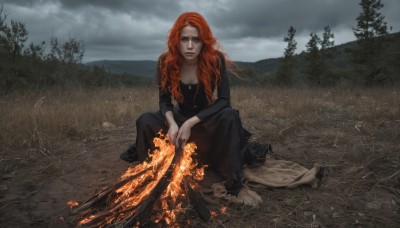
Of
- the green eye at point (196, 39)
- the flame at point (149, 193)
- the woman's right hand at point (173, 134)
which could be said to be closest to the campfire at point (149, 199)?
the flame at point (149, 193)

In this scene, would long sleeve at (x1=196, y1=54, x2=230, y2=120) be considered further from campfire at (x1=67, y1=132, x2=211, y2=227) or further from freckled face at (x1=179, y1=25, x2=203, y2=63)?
campfire at (x1=67, y1=132, x2=211, y2=227)

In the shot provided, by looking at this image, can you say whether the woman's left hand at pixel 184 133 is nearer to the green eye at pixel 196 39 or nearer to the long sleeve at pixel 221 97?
the long sleeve at pixel 221 97

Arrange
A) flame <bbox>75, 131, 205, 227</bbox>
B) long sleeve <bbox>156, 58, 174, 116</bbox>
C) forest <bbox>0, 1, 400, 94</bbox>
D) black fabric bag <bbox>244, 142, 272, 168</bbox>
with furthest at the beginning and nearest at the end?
forest <bbox>0, 1, 400, 94</bbox>
black fabric bag <bbox>244, 142, 272, 168</bbox>
long sleeve <bbox>156, 58, 174, 116</bbox>
flame <bbox>75, 131, 205, 227</bbox>

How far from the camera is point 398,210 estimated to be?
101 inches

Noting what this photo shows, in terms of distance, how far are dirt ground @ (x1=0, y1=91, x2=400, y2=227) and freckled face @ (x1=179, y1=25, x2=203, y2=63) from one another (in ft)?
5.09

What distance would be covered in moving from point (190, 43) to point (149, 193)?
1541 millimetres

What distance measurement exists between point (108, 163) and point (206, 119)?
5.11ft

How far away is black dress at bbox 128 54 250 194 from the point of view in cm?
291

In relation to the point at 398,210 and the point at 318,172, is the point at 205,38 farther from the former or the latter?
the point at 398,210

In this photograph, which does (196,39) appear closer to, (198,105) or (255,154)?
(198,105)

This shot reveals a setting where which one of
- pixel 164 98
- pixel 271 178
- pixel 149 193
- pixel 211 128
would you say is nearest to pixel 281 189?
pixel 271 178

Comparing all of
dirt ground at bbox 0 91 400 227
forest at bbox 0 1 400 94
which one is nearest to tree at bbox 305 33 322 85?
forest at bbox 0 1 400 94

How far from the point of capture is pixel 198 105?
3.36 meters

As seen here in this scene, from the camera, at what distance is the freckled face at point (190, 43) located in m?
2.96
